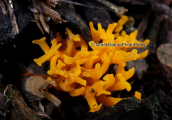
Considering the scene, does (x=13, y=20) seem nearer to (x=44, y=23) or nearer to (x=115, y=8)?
(x=44, y=23)

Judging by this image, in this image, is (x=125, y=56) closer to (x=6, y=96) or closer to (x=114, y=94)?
(x=114, y=94)

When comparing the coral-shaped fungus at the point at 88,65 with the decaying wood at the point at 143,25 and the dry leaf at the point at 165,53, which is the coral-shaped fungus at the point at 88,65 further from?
the decaying wood at the point at 143,25

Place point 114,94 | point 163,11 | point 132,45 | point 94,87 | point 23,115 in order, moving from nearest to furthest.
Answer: point 23,115
point 94,87
point 132,45
point 114,94
point 163,11

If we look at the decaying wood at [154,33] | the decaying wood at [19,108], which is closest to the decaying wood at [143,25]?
the decaying wood at [154,33]

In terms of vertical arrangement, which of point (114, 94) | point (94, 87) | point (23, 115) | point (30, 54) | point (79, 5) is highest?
point (79, 5)

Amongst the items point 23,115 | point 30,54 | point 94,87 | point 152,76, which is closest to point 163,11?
point 152,76

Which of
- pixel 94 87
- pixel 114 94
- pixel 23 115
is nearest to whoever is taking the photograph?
pixel 23 115
